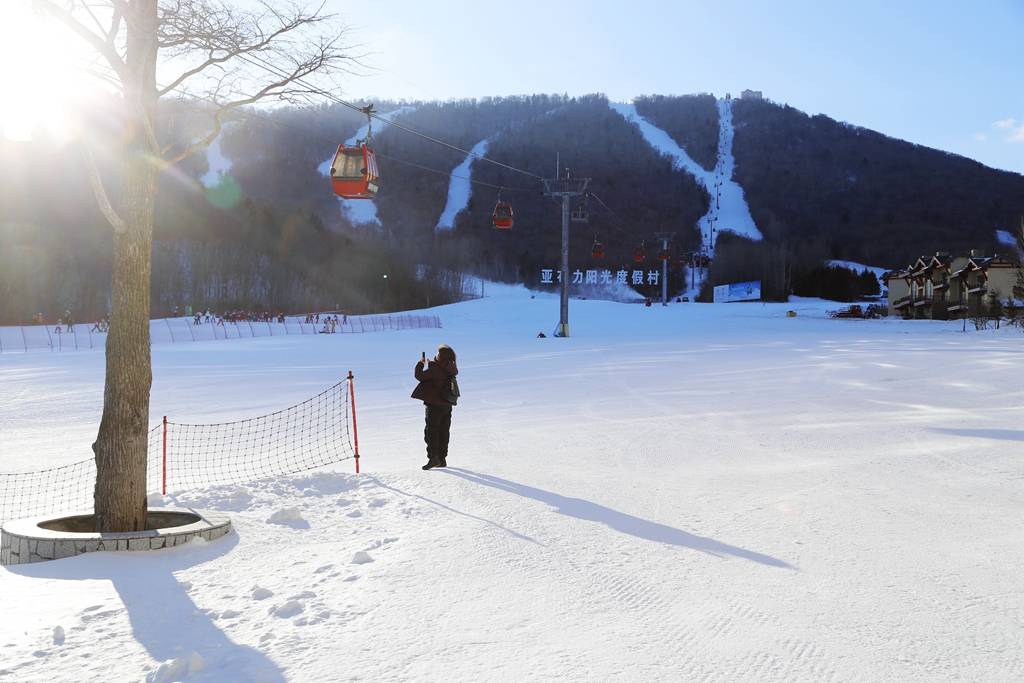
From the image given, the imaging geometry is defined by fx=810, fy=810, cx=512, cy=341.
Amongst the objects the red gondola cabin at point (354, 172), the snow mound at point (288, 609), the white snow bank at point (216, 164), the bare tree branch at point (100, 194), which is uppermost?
the white snow bank at point (216, 164)

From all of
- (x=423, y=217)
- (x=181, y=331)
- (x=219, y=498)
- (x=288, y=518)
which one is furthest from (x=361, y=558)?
(x=423, y=217)

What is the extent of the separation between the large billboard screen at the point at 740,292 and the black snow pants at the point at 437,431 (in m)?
79.0

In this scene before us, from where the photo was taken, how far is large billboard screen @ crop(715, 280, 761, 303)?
84.7 m

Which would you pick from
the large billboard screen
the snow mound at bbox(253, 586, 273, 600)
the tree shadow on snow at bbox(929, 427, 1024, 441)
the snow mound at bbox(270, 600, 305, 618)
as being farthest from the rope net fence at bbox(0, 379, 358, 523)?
the large billboard screen

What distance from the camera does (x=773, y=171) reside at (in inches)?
7500

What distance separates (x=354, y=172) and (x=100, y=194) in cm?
668

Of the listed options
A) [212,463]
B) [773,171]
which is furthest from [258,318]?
[773,171]

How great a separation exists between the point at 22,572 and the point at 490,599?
3.58 metres

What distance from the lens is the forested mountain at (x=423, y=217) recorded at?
71625 millimetres

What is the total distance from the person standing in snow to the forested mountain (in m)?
3.27

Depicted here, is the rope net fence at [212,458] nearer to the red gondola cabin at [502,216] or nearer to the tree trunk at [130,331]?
the tree trunk at [130,331]

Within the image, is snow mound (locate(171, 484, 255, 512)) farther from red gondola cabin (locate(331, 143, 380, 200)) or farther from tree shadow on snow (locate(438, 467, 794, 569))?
red gondola cabin (locate(331, 143, 380, 200))

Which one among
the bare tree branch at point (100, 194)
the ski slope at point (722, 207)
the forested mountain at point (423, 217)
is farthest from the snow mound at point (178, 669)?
the ski slope at point (722, 207)

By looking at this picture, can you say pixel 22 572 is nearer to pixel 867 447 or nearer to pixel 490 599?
pixel 490 599
